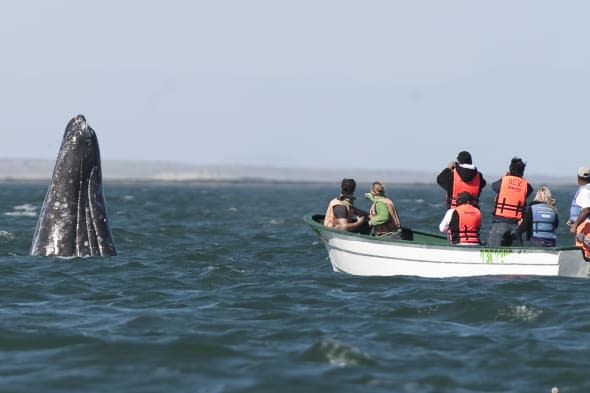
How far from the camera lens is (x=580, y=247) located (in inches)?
667

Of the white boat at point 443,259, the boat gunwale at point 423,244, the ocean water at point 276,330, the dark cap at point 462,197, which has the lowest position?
the ocean water at point 276,330

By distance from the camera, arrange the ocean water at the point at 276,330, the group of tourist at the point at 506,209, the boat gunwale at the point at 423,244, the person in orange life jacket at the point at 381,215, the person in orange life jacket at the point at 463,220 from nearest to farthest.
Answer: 1. the ocean water at the point at 276,330
2. the boat gunwale at the point at 423,244
3. the group of tourist at the point at 506,209
4. the person in orange life jacket at the point at 463,220
5. the person in orange life jacket at the point at 381,215

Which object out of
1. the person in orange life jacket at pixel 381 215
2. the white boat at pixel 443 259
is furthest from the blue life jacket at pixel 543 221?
the person in orange life jacket at pixel 381 215

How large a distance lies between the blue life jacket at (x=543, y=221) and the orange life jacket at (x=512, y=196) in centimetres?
30

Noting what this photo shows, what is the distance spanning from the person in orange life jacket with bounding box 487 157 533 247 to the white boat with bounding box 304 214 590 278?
2.35 feet

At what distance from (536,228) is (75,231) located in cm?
734

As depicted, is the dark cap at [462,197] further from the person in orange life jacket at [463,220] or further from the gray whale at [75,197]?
the gray whale at [75,197]

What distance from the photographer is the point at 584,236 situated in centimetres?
1717

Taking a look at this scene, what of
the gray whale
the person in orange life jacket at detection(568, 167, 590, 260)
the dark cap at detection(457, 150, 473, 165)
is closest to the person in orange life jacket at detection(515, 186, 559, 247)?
the person in orange life jacket at detection(568, 167, 590, 260)

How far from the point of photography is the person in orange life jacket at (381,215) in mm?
18781

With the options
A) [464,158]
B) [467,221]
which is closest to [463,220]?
[467,221]

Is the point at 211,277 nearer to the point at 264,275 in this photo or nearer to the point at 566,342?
the point at 264,275

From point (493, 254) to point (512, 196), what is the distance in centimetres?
120

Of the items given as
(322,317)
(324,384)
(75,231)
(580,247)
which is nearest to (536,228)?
(580,247)
